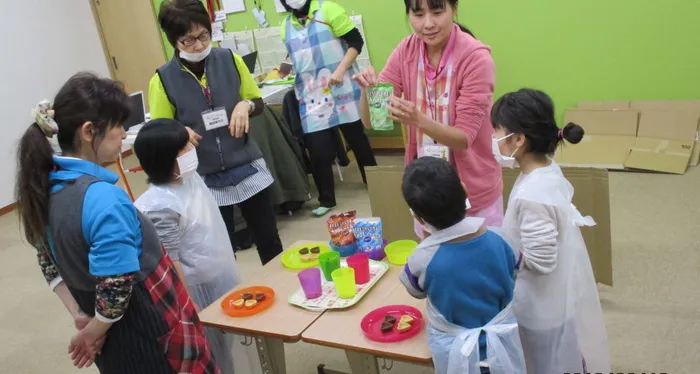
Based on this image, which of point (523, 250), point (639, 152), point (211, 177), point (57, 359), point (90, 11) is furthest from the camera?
→ point (90, 11)

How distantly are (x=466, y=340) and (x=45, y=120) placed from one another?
110 centimetres

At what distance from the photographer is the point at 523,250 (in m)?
1.51

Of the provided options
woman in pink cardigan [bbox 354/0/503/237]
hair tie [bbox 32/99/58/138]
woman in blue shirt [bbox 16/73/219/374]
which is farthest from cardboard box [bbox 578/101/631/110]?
hair tie [bbox 32/99/58/138]

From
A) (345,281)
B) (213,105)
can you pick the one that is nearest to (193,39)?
(213,105)

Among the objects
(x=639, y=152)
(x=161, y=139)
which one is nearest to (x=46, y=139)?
(x=161, y=139)

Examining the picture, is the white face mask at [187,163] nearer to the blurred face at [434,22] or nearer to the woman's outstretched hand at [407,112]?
Result: the woman's outstretched hand at [407,112]

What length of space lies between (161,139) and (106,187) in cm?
47

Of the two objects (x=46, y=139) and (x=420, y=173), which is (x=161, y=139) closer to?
(x=46, y=139)

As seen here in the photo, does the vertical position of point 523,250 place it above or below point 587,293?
above

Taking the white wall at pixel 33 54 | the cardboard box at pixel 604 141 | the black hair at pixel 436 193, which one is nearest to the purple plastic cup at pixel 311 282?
the black hair at pixel 436 193

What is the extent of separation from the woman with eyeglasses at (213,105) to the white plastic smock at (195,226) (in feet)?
0.79

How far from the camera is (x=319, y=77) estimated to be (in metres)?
3.80

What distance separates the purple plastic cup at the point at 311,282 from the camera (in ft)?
5.59

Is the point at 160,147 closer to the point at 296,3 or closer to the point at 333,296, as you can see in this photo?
the point at 333,296
